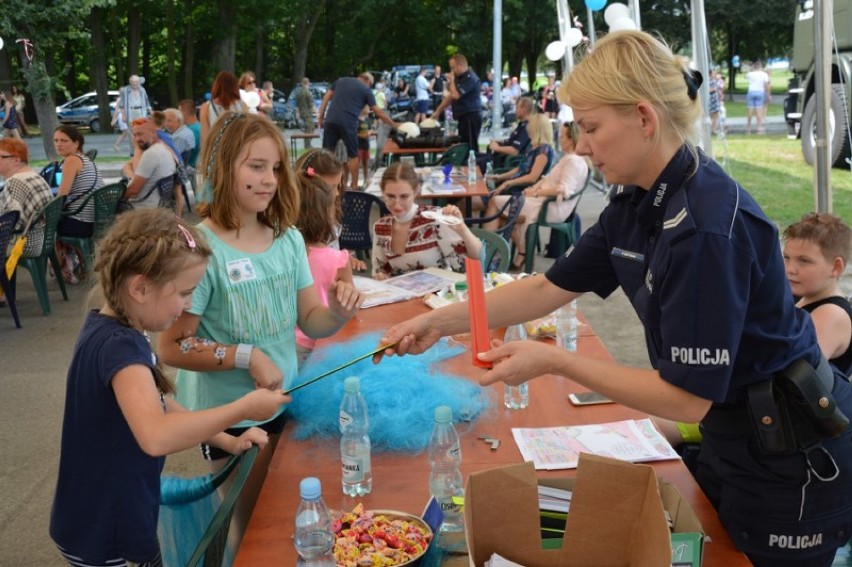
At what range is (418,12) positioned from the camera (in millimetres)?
34781

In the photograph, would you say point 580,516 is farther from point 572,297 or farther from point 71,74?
point 71,74

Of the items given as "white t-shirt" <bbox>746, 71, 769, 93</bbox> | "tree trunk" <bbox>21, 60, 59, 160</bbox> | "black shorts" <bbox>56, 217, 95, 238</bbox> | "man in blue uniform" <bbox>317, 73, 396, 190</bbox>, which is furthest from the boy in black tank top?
"white t-shirt" <bbox>746, 71, 769, 93</bbox>

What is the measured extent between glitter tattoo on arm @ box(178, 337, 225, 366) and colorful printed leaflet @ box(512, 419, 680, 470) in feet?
2.93

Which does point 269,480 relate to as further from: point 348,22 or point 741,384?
point 348,22

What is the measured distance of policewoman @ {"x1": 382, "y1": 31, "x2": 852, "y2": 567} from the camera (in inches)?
60.1

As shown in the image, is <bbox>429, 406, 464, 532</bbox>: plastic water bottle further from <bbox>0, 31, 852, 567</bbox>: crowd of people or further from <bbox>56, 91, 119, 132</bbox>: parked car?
<bbox>56, 91, 119, 132</bbox>: parked car

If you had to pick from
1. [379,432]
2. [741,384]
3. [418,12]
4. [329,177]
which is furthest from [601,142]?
[418,12]

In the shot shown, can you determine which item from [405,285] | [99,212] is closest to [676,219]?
[405,285]

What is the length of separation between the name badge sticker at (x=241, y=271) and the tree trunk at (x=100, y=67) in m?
25.1

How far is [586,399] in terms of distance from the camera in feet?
8.60

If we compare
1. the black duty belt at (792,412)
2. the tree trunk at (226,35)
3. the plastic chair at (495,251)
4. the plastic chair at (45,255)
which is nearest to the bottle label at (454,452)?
the black duty belt at (792,412)

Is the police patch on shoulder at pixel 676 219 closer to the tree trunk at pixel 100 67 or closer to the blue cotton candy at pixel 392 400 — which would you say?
the blue cotton candy at pixel 392 400

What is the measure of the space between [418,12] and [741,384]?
115 ft

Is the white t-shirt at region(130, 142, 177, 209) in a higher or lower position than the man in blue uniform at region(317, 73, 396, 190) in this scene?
lower
